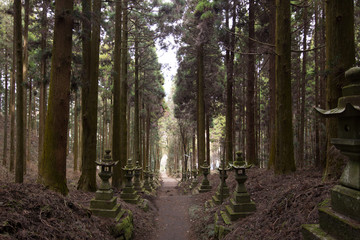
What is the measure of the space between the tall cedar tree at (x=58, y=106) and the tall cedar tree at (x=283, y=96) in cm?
643

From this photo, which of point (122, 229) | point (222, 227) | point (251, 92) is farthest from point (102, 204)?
point (251, 92)

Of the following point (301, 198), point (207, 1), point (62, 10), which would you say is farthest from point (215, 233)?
point (207, 1)

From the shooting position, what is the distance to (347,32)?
4.78 meters

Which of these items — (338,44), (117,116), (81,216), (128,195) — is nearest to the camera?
(338,44)

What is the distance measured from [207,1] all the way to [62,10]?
996cm

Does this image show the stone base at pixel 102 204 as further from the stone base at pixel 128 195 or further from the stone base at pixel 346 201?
the stone base at pixel 346 201

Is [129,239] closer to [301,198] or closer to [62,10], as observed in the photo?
[301,198]

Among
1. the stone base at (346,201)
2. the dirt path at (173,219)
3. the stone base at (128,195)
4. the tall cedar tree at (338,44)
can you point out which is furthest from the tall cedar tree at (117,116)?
the stone base at (346,201)

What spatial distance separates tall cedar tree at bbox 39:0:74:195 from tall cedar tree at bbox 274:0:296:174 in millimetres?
6431

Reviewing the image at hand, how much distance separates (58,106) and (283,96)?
6.74 metres

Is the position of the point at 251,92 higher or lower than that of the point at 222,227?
higher

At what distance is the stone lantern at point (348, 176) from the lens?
2252 mm

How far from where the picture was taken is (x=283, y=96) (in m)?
7.77

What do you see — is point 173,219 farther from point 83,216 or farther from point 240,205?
point 83,216
